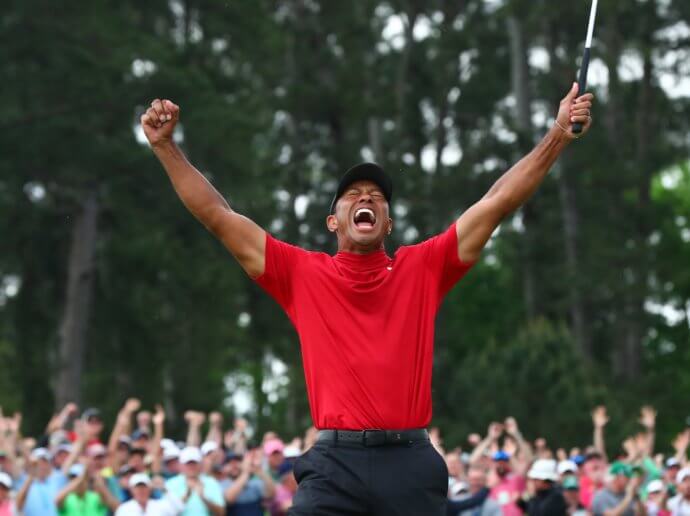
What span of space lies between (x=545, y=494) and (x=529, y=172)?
835 centimetres

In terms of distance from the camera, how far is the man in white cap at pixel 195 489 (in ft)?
48.2

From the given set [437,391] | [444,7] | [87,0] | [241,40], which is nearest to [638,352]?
[437,391]

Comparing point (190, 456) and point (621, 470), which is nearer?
point (190, 456)

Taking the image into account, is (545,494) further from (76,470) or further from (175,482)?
(76,470)

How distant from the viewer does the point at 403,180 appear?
3972 centimetres

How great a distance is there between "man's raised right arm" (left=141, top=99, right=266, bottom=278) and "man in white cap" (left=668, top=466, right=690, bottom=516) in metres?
10.0

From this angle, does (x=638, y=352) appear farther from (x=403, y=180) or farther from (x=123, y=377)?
(x=123, y=377)

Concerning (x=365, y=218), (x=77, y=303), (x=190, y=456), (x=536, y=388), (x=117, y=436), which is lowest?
(x=190, y=456)

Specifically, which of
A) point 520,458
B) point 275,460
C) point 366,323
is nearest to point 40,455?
point 275,460

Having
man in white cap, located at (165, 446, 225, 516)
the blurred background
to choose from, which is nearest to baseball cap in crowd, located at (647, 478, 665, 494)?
man in white cap, located at (165, 446, 225, 516)

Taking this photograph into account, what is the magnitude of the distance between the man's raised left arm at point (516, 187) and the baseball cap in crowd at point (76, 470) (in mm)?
9107

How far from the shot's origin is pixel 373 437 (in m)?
6.08

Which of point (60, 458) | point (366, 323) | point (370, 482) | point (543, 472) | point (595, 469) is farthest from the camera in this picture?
point (595, 469)

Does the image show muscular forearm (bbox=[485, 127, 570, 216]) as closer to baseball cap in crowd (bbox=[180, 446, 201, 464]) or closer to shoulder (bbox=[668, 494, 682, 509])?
baseball cap in crowd (bbox=[180, 446, 201, 464])
